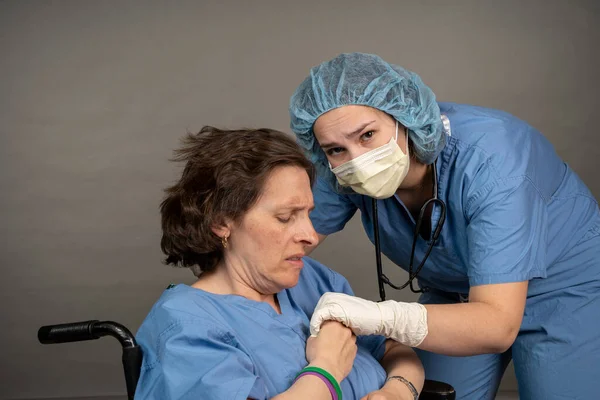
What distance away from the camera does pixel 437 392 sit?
1.70 meters

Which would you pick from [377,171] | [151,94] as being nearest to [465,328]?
[377,171]

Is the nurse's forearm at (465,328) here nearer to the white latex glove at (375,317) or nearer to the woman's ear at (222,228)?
the white latex glove at (375,317)

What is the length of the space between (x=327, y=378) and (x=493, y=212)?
61 cm

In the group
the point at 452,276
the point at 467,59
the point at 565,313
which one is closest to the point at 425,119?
the point at 452,276

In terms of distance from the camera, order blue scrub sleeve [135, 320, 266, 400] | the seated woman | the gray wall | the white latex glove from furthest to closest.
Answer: the gray wall, the white latex glove, the seated woman, blue scrub sleeve [135, 320, 266, 400]

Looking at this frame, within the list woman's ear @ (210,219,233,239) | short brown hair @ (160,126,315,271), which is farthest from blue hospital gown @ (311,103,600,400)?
woman's ear @ (210,219,233,239)

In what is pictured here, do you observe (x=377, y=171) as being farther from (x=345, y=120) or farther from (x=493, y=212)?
(x=493, y=212)

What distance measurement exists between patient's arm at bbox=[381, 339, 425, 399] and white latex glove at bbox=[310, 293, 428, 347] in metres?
0.13

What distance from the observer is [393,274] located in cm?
351

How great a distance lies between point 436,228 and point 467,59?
5.11 feet

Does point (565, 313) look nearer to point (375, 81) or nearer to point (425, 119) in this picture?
point (425, 119)

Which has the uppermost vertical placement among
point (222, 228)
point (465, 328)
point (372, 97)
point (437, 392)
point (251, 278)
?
point (372, 97)

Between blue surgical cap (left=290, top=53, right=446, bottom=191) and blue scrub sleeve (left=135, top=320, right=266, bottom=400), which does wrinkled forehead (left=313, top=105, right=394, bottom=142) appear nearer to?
blue surgical cap (left=290, top=53, right=446, bottom=191)

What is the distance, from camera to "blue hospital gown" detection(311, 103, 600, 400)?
176 cm
